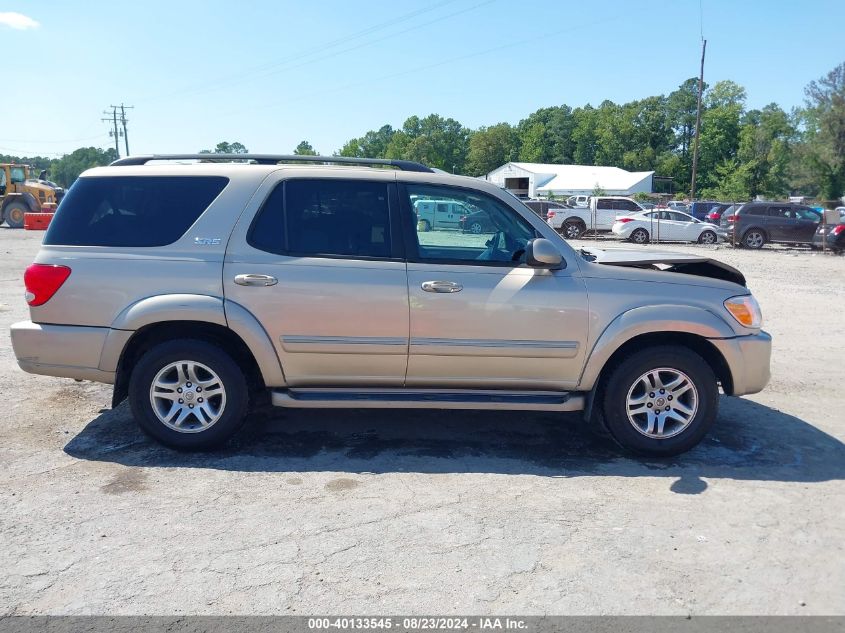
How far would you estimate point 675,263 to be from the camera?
5027 mm

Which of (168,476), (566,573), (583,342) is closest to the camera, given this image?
(566,573)

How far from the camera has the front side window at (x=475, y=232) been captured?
15.3ft

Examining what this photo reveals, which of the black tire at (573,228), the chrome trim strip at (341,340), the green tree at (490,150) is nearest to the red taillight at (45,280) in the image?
the chrome trim strip at (341,340)

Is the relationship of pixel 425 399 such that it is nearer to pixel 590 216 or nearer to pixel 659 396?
pixel 659 396

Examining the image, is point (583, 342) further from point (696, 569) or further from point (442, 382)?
point (696, 569)

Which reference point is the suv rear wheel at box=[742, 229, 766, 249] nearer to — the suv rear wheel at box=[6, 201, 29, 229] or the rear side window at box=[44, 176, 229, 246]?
the rear side window at box=[44, 176, 229, 246]

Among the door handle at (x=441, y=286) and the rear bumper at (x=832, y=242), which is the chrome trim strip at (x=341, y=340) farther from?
the rear bumper at (x=832, y=242)

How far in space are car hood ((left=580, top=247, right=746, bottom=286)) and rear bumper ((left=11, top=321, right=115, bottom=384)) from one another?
3541 mm

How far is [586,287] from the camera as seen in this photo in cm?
452

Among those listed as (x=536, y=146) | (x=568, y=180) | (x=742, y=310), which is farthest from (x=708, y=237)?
(x=536, y=146)

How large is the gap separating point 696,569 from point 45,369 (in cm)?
423

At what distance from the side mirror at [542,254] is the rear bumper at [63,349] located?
2.85m

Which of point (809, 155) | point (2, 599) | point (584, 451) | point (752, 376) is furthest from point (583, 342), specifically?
point (809, 155)

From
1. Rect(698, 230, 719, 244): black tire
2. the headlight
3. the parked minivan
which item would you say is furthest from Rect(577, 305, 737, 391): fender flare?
Rect(698, 230, 719, 244): black tire
